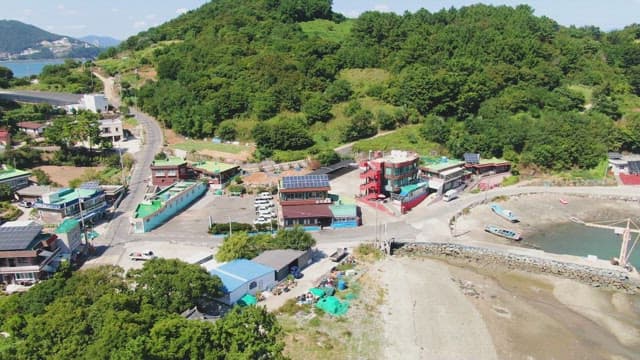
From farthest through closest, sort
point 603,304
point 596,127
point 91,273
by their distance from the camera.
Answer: point 596,127, point 603,304, point 91,273

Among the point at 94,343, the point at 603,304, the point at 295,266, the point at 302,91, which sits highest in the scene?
the point at 302,91

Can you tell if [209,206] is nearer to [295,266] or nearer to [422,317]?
[295,266]

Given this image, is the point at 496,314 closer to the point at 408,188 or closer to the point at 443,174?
the point at 408,188

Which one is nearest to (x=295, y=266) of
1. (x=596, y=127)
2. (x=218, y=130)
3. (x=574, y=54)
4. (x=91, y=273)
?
(x=91, y=273)

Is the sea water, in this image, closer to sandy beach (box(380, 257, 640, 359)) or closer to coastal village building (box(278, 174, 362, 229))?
sandy beach (box(380, 257, 640, 359))

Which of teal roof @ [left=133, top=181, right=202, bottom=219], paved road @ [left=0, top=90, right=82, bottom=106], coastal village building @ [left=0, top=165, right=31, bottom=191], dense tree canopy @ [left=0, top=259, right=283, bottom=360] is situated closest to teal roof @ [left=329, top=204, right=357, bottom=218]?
teal roof @ [left=133, top=181, right=202, bottom=219]

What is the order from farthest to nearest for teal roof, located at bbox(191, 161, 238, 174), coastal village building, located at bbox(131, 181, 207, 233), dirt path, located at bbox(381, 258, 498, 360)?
teal roof, located at bbox(191, 161, 238, 174), coastal village building, located at bbox(131, 181, 207, 233), dirt path, located at bbox(381, 258, 498, 360)
